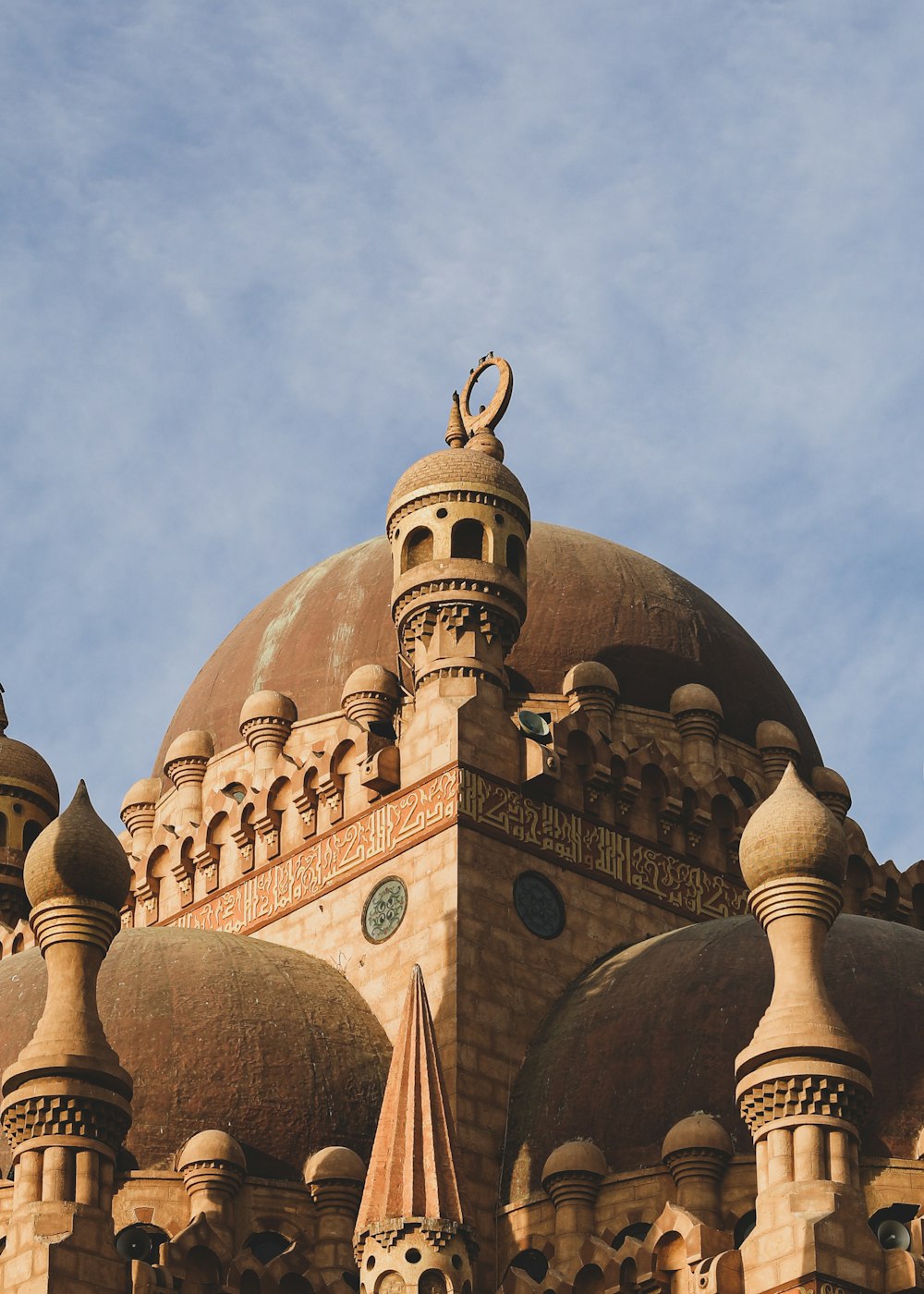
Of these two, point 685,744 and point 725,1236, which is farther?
point 685,744

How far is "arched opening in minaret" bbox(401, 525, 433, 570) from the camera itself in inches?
1050

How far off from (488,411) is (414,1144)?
10.6 meters

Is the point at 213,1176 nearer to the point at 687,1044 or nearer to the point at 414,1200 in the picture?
the point at 414,1200

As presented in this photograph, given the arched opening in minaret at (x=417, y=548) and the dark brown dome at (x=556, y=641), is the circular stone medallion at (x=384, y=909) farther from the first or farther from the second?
the dark brown dome at (x=556, y=641)

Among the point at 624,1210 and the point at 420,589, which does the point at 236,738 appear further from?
the point at 624,1210

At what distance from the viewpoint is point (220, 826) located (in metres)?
28.0

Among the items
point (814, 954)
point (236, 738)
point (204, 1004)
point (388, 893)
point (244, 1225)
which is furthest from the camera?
point (236, 738)

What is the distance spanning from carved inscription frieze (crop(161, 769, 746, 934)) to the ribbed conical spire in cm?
411

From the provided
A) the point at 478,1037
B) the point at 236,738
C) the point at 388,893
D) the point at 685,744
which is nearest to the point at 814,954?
the point at 478,1037

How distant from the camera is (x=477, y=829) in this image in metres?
24.8

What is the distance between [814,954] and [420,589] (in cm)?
716

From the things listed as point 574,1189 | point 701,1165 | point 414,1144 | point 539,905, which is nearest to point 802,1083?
point 701,1165

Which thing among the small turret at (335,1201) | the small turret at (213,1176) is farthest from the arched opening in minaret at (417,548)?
the small turret at (213,1176)

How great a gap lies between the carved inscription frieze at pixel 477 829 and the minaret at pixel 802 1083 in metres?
4.44
